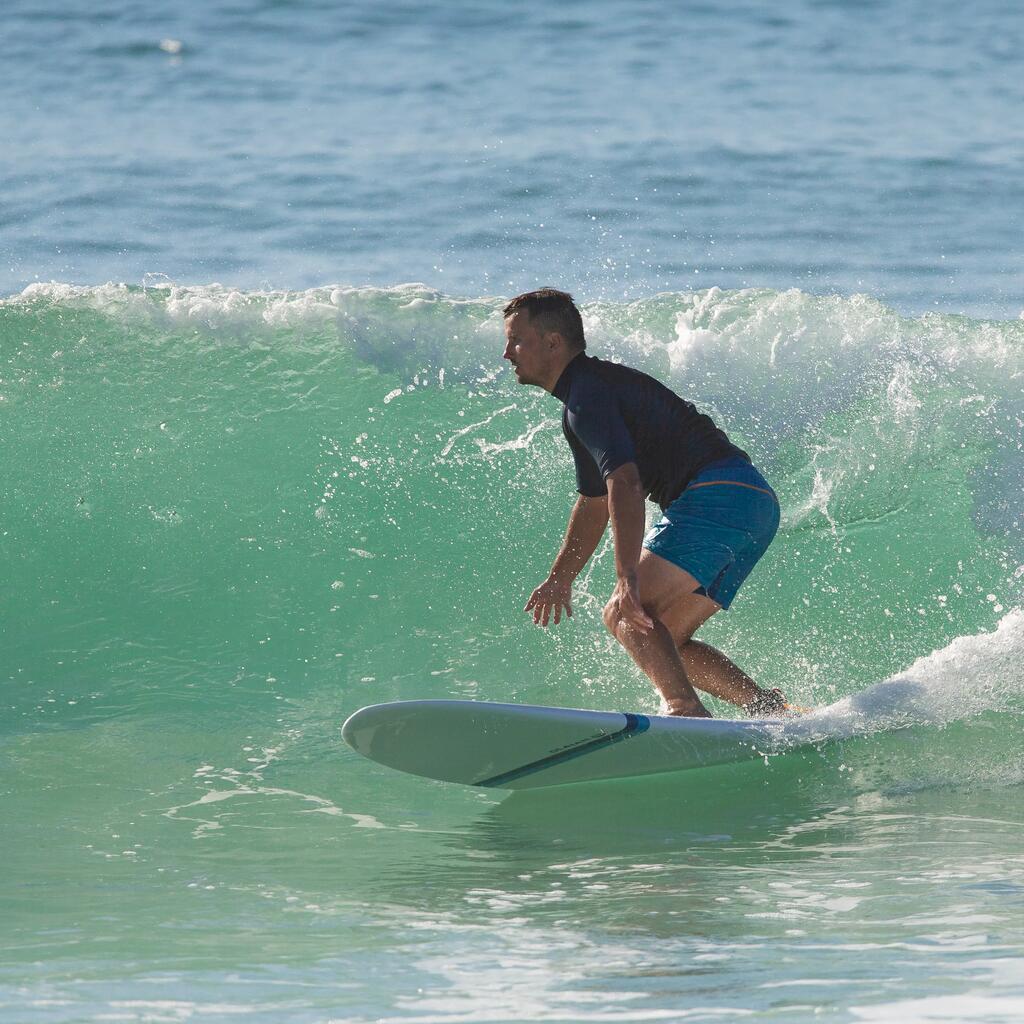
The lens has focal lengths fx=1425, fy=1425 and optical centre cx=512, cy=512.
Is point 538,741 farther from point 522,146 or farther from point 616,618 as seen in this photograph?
point 522,146

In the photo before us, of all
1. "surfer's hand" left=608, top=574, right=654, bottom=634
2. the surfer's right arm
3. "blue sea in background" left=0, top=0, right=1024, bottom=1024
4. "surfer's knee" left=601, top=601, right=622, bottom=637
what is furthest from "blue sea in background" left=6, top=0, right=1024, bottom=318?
"surfer's hand" left=608, top=574, right=654, bottom=634

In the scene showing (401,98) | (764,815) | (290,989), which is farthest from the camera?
(401,98)

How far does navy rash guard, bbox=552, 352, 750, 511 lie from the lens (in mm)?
4453

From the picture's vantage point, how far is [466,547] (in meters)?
7.35

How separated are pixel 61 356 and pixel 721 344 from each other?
3977 millimetres

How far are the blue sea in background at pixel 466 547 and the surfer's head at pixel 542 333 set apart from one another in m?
1.49

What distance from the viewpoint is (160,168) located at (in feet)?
47.1

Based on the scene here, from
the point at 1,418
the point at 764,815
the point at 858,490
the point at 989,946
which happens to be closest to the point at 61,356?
the point at 1,418

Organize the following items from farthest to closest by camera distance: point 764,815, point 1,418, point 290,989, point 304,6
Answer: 1. point 304,6
2. point 1,418
3. point 764,815
4. point 290,989

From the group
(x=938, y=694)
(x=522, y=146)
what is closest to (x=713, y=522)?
(x=938, y=694)

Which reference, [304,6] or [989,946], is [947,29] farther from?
[989,946]

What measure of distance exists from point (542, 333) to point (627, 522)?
69 centimetres

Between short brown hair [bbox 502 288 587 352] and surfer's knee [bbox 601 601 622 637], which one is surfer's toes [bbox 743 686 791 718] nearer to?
surfer's knee [bbox 601 601 622 637]

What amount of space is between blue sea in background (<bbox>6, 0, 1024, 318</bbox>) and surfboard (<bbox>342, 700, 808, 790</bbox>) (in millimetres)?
6136
